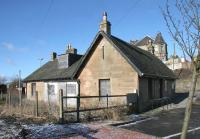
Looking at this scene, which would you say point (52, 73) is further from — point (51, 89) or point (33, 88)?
point (33, 88)

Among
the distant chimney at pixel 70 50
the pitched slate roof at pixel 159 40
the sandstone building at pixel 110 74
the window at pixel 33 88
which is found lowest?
the window at pixel 33 88

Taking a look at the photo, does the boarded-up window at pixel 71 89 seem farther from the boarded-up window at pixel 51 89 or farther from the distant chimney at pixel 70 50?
the distant chimney at pixel 70 50

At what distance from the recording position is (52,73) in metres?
32.9

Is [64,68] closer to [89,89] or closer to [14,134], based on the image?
[89,89]

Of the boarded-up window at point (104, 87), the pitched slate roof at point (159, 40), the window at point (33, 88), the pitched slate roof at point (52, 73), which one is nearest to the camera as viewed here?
the boarded-up window at point (104, 87)

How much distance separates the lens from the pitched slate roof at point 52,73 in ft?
97.5

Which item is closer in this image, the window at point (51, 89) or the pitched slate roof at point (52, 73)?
the pitched slate roof at point (52, 73)

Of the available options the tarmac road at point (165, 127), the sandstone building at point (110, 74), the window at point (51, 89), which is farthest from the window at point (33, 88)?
the tarmac road at point (165, 127)

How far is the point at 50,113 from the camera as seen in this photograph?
1568cm

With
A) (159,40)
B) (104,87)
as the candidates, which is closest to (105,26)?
(104,87)

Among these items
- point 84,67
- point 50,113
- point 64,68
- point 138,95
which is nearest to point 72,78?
point 84,67

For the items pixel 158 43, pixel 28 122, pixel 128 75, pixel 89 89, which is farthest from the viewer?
pixel 158 43

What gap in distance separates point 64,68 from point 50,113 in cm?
1693

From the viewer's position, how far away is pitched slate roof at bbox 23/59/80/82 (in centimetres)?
2970
